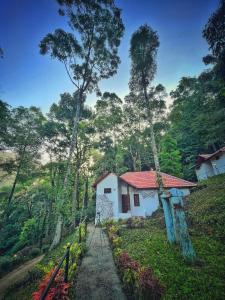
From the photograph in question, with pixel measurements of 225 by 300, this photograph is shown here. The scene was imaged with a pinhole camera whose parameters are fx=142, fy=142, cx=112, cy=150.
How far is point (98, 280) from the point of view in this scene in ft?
14.8

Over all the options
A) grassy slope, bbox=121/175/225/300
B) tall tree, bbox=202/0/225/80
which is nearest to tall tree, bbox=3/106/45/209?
grassy slope, bbox=121/175/225/300

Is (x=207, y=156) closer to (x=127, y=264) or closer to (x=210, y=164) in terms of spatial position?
(x=210, y=164)

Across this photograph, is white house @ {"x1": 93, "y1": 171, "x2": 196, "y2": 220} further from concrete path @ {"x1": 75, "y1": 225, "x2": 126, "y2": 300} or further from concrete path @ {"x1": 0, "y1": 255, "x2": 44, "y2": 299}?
concrete path @ {"x1": 75, "y1": 225, "x2": 126, "y2": 300}

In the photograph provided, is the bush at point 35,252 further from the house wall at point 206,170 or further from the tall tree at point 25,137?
the house wall at point 206,170

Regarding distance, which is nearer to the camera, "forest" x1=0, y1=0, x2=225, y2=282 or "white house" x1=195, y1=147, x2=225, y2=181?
"forest" x1=0, y1=0, x2=225, y2=282

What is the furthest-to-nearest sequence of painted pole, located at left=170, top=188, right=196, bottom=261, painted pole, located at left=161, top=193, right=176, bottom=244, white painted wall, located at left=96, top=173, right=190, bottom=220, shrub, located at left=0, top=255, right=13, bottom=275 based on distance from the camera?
white painted wall, located at left=96, top=173, right=190, bottom=220, shrub, located at left=0, top=255, right=13, bottom=275, painted pole, located at left=161, top=193, right=176, bottom=244, painted pole, located at left=170, top=188, right=196, bottom=261

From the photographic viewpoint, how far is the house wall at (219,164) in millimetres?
19825

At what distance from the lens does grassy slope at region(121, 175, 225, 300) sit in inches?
139

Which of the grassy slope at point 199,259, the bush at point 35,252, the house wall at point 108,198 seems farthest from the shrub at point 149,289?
the bush at point 35,252

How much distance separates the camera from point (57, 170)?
2017cm

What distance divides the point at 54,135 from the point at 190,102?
23.5 meters

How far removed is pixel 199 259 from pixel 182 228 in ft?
3.64

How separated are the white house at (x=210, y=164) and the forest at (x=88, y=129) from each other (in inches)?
81.0

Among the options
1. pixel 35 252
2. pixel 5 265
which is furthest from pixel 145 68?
pixel 5 265
